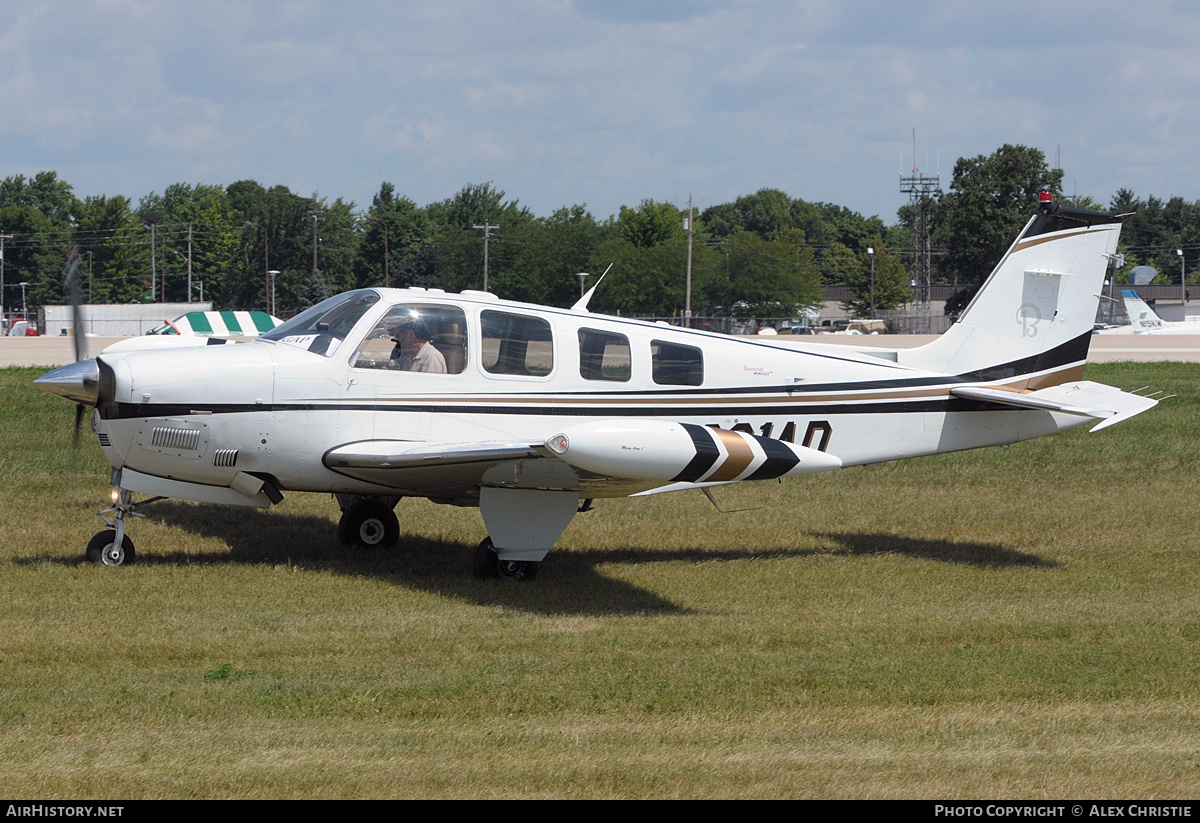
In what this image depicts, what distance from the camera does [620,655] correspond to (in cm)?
781

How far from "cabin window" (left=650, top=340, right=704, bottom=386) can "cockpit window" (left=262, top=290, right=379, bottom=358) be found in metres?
2.59

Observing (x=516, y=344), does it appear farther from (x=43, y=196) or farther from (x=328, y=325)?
(x=43, y=196)

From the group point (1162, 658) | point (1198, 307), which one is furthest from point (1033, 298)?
point (1198, 307)

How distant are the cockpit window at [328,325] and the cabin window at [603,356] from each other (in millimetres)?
1910

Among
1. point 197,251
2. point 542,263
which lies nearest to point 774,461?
point 542,263

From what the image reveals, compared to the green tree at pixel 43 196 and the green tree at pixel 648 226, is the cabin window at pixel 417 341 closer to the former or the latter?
the green tree at pixel 648 226

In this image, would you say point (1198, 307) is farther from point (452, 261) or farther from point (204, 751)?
point (204, 751)

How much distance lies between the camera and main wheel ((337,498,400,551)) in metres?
11.5

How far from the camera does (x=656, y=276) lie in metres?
91.1

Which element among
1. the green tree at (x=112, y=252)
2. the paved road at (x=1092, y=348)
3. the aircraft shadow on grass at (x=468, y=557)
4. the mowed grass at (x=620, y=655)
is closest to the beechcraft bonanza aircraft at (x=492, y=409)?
the aircraft shadow on grass at (x=468, y=557)

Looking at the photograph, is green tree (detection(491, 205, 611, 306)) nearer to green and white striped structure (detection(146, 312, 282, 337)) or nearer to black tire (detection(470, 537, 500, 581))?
green and white striped structure (detection(146, 312, 282, 337))

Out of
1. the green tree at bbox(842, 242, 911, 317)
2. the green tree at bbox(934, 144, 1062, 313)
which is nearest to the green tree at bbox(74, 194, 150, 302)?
the green tree at bbox(842, 242, 911, 317)

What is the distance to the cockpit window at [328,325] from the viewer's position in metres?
9.94

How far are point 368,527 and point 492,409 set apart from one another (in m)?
2.30
